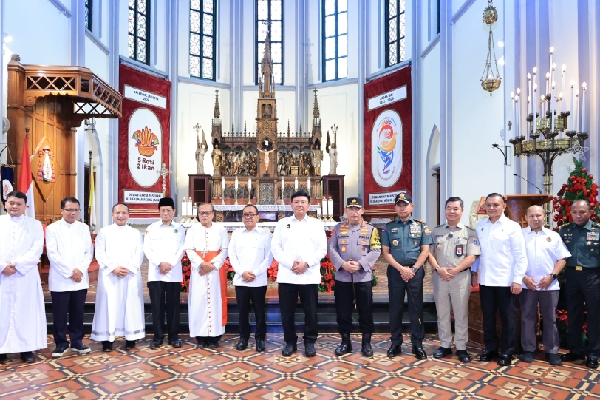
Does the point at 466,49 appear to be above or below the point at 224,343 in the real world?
above

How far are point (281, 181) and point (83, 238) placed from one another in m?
7.77

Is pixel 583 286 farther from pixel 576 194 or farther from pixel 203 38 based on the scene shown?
pixel 203 38

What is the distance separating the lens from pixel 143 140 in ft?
42.1

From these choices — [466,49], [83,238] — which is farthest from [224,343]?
[466,49]

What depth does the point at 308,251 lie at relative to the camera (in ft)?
14.8

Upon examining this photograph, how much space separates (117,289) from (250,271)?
50.4 inches

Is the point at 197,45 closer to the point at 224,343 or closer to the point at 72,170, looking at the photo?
the point at 72,170

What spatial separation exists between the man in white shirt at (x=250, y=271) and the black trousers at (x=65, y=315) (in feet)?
4.78

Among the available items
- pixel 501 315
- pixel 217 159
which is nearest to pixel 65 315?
pixel 501 315

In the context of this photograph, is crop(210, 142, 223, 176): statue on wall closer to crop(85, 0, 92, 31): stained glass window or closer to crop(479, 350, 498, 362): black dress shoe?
crop(85, 0, 92, 31): stained glass window

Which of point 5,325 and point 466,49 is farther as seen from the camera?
point 466,49

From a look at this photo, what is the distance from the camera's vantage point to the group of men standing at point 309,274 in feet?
13.7

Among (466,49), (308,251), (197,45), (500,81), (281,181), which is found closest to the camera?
(308,251)

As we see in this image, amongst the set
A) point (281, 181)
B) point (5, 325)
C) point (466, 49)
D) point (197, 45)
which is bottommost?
point (5, 325)
